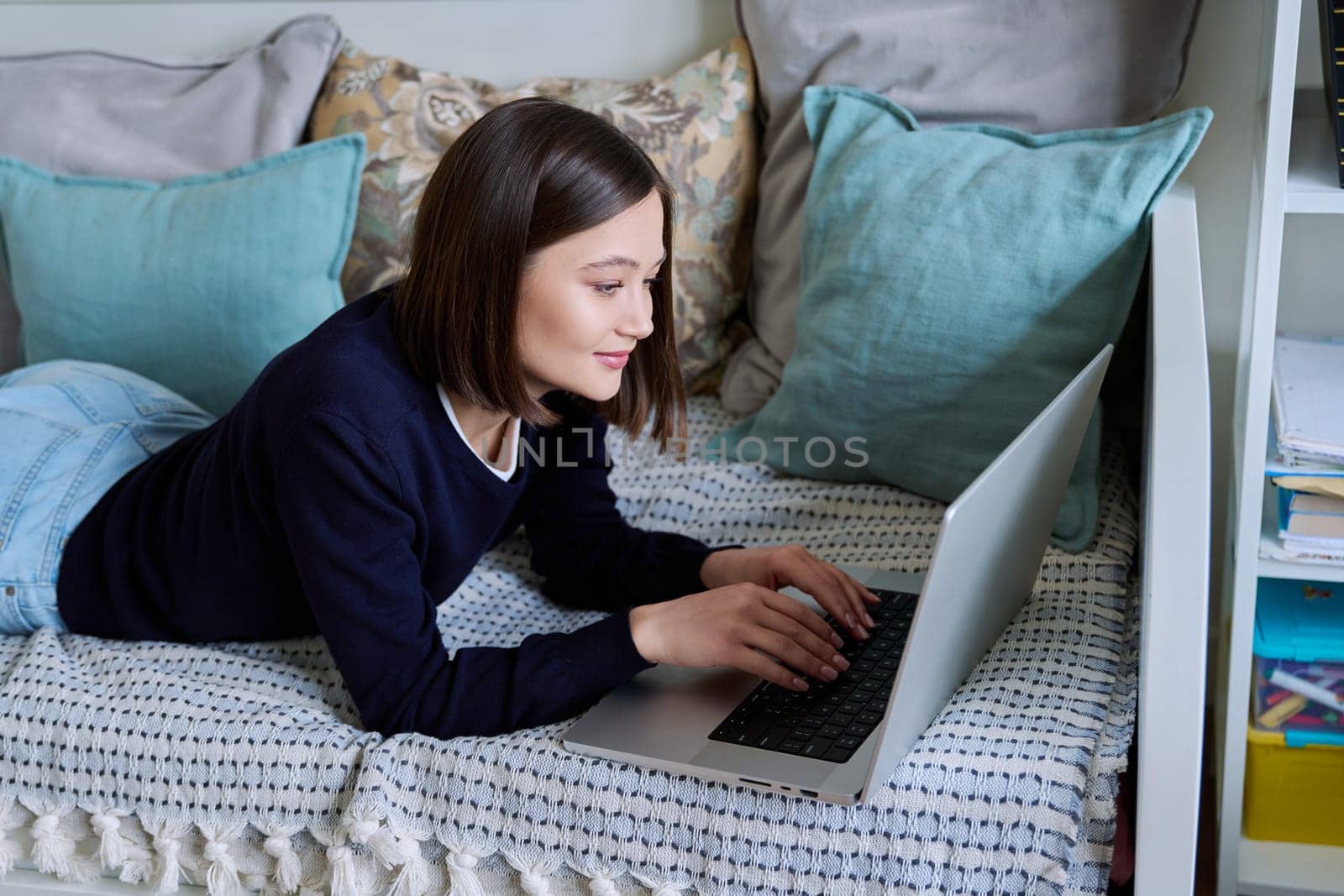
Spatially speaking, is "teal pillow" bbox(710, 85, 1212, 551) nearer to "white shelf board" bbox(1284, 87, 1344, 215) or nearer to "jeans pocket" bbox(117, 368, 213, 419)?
"white shelf board" bbox(1284, 87, 1344, 215)

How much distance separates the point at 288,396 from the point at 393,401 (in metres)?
0.08

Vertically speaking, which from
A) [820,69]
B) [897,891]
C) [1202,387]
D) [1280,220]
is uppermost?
[820,69]

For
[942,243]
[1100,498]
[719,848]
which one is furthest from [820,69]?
[719,848]

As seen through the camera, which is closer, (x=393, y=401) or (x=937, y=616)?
(x=937, y=616)

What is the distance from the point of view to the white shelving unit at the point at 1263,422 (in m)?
1.09

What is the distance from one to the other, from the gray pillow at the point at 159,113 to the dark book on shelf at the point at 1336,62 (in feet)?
3.77

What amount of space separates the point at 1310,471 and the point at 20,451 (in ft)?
3.82

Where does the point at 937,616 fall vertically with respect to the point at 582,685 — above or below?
above

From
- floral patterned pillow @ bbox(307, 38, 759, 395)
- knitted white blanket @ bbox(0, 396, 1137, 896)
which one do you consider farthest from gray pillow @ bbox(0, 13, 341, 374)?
knitted white blanket @ bbox(0, 396, 1137, 896)

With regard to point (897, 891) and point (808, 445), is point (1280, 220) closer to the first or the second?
point (808, 445)

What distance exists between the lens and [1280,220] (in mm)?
1115

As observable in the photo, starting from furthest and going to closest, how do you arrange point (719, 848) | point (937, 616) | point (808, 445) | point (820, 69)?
point (820, 69)
point (808, 445)
point (719, 848)
point (937, 616)

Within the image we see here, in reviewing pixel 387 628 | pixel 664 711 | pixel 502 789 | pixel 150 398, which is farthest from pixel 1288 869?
pixel 150 398

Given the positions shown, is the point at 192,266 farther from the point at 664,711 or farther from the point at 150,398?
the point at 664,711
